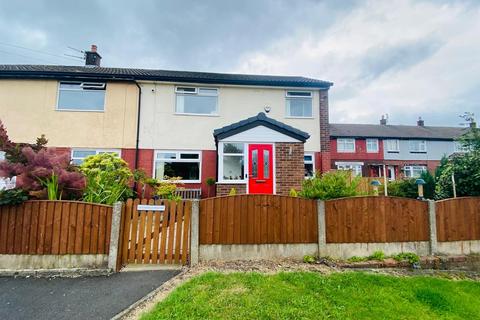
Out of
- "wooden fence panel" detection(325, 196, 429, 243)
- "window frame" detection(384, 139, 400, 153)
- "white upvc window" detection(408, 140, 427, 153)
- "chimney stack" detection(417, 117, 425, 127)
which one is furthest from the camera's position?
"chimney stack" detection(417, 117, 425, 127)

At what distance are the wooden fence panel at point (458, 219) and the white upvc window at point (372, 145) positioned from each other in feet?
83.2

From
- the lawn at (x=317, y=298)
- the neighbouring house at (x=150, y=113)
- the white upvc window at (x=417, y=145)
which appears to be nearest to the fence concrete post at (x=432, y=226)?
the lawn at (x=317, y=298)

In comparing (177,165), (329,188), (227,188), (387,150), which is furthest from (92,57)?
(387,150)

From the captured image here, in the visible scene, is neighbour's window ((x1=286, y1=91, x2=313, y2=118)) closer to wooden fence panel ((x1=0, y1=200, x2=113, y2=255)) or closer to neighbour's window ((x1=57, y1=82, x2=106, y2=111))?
neighbour's window ((x1=57, y1=82, x2=106, y2=111))

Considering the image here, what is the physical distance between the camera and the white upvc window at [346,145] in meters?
28.2

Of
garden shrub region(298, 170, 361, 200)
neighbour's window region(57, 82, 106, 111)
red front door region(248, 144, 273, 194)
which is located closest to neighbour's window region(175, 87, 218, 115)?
neighbour's window region(57, 82, 106, 111)

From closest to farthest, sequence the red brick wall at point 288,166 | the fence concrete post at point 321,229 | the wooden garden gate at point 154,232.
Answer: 1. the wooden garden gate at point 154,232
2. the fence concrete post at point 321,229
3. the red brick wall at point 288,166

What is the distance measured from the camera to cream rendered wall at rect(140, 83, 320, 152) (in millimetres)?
11164

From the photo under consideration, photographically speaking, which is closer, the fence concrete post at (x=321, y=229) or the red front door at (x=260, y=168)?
the fence concrete post at (x=321, y=229)

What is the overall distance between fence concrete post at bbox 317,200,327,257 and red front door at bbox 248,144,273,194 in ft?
13.7

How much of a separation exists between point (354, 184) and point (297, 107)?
745 cm

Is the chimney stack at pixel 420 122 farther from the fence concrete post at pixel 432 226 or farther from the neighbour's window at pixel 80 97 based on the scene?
the neighbour's window at pixel 80 97

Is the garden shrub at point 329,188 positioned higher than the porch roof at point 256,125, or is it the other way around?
the porch roof at point 256,125

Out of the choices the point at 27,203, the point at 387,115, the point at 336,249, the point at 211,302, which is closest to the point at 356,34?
the point at 336,249
